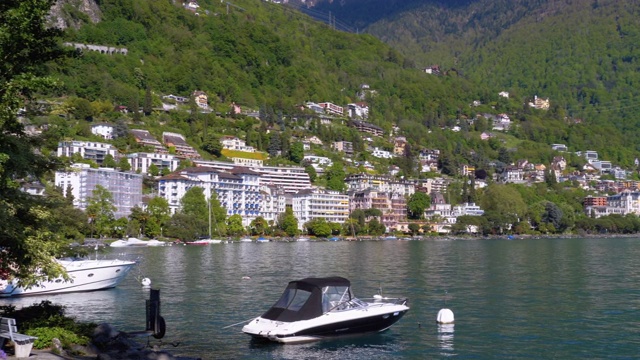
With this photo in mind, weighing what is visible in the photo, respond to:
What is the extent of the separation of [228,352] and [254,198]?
15385 cm

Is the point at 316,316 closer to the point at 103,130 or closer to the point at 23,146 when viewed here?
the point at 23,146

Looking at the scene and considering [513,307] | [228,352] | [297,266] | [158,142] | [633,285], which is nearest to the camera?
[228,352]

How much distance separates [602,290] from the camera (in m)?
47.2

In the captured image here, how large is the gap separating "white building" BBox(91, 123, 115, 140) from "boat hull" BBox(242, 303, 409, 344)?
541 feet

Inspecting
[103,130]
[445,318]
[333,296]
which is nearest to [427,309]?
[445,318]

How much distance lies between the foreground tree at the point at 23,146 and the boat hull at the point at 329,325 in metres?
8.69

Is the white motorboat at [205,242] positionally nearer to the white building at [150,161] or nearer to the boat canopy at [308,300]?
the white building at [150,161]

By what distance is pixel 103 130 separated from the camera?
186 m

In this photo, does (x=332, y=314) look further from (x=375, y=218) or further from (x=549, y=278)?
(x=375, y=218)

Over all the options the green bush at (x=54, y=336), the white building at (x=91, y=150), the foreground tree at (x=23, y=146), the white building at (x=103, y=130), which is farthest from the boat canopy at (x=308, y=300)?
the white building at (x=103, y=130)

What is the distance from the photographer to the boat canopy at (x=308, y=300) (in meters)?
28.1

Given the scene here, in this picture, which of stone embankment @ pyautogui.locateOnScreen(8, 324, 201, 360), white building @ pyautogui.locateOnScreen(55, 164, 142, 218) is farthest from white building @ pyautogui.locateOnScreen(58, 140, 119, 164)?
stone embankment @ pyautogui.locateOnScreen(8, 324, 201, 360)

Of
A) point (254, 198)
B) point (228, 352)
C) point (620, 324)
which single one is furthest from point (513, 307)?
point (254, 198)

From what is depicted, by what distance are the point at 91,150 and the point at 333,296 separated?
486 ft
